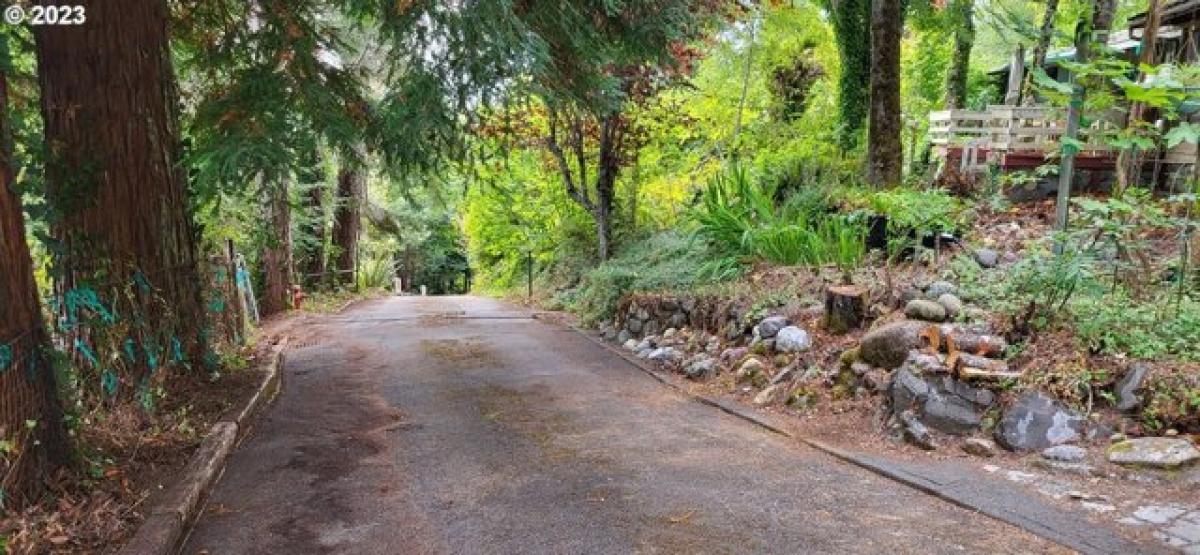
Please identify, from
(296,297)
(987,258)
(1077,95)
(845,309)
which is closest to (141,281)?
(845,309)

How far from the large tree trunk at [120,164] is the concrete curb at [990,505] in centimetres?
480

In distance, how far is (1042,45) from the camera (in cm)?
881

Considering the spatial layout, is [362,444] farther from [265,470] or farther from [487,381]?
[487,381]

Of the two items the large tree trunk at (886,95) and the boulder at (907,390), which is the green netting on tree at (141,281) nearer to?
the boulder at (907,390)

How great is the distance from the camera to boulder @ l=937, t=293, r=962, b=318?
575 centimetres

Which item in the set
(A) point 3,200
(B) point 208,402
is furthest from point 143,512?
(B) point 208,402

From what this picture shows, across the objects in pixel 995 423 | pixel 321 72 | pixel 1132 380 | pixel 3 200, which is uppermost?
pixel 321 72

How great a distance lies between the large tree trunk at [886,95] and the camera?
953 centimetres

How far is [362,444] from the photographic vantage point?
5.33 m

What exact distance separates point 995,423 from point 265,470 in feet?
15.7

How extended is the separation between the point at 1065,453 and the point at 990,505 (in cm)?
86

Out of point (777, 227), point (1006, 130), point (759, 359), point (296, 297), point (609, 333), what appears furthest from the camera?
point (296, 297)

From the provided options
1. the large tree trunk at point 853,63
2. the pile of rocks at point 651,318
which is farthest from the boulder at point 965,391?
the large tree trunk at point 853,63

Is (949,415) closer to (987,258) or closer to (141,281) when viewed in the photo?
(987,258)
